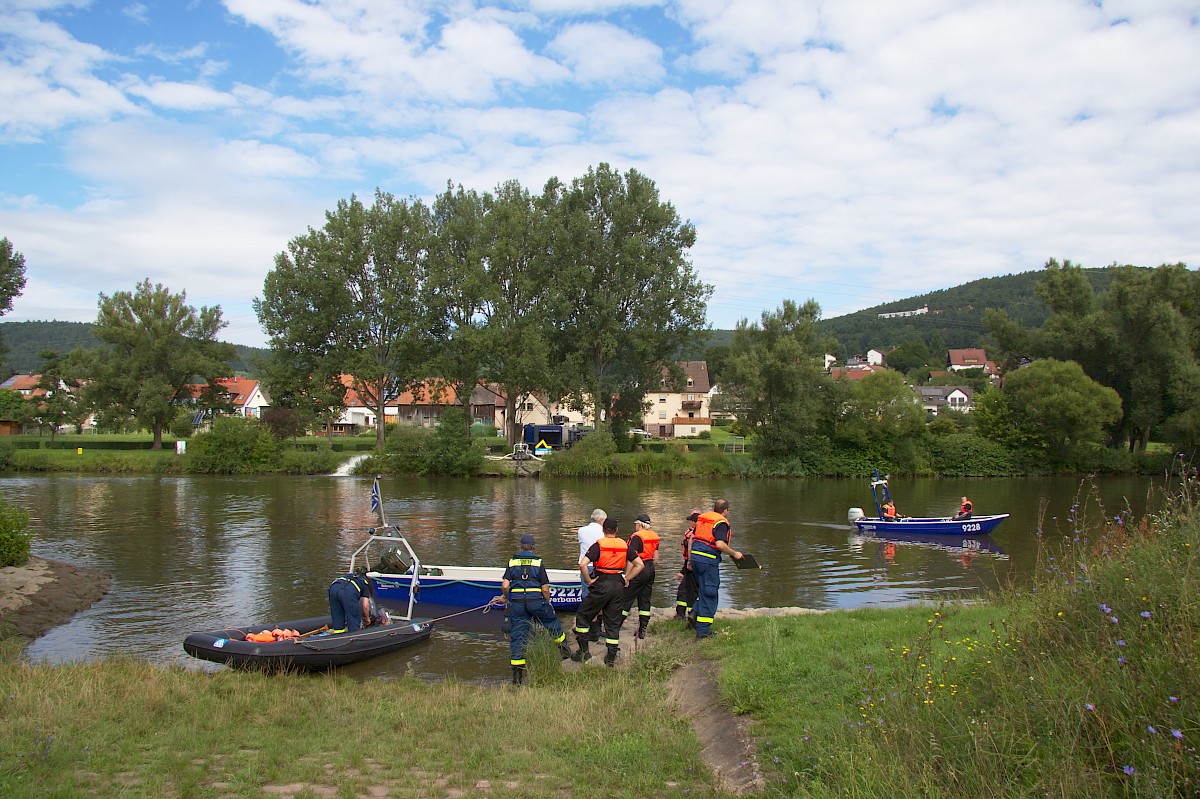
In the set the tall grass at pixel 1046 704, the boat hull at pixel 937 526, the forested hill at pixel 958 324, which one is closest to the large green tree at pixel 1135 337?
the boat hull at pixel 937 526

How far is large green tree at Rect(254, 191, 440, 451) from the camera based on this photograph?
5153cm

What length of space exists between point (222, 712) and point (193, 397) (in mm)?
55055

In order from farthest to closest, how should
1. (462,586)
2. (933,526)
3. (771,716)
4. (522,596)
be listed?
(933,526), (462,586), (522,596), (771,716)

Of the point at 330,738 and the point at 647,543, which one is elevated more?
the point at 647,543

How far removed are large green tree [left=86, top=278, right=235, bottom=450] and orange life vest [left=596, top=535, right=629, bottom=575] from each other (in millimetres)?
49858

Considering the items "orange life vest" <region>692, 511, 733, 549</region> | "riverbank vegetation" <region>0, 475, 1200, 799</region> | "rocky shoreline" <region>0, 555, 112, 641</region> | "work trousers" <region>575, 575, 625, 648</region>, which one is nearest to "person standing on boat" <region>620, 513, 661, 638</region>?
"work trousers" <region>575, 575, 625, 648</region>

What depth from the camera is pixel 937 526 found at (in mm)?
25234

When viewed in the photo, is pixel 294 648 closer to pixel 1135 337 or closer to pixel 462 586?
pixel 462 586

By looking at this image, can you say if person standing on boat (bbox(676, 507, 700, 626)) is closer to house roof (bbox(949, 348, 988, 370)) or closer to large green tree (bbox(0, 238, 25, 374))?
large green tree (bbox(0, 238, 25, 374))

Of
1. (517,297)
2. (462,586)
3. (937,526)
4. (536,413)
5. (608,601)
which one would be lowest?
(937,526)

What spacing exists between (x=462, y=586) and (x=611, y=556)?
16.7 feet

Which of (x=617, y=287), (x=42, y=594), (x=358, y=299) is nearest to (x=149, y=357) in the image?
(x=358, y=299)

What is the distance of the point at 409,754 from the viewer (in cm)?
675

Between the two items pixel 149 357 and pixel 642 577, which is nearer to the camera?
pixel 642 577
